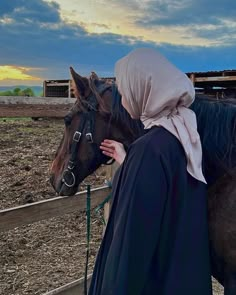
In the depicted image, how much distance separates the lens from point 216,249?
149 cm

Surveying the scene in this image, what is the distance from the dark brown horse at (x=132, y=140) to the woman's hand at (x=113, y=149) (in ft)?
0.32

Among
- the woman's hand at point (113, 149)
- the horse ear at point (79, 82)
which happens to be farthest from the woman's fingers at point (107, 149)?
the horse ear at point (79, 82)

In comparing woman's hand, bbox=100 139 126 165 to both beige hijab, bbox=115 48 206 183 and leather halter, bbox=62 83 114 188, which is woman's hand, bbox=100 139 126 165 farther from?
beige hijab, bbox=115 48 206 183

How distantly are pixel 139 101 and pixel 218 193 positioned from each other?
0.52 meters

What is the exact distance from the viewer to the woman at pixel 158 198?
1.16m

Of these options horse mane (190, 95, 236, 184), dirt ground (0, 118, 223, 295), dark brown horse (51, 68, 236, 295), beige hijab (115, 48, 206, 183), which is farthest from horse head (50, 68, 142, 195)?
dirt ground (0, 118, 223, 295)

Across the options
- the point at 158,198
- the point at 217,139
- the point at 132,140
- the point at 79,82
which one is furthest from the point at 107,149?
the point at 158,198

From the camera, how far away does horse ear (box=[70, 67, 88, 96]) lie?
1.87 meters

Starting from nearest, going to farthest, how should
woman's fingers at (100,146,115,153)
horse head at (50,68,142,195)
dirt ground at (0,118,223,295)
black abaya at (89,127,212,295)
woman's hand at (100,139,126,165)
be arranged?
black abaya at (89,127,212,295)
woman's hand at (100,139,126,165)
woman's fingers at (100,146,115,153)
horse head at (50,68,142,195)
dirt ground at (0,118,223,295)

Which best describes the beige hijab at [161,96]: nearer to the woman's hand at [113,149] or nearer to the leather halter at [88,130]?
the woman's hand at [113,149]

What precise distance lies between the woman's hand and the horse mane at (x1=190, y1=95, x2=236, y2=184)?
1.11 ft

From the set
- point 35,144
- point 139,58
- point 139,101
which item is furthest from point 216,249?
point 35,144

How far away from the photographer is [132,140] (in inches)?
71.7

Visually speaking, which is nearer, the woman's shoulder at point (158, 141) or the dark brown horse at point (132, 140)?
the woman's shoulder at point (158, 141)
